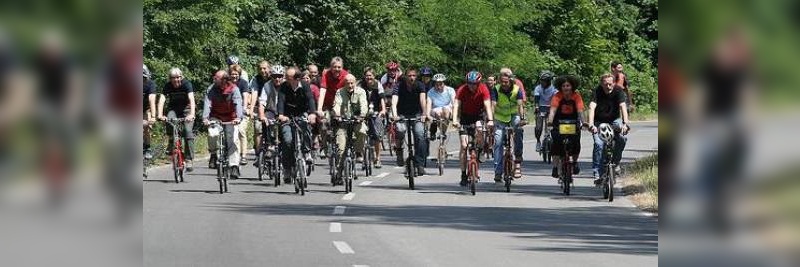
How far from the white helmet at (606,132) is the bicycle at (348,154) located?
3326 millimetres

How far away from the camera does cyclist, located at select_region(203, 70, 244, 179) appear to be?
22.3 meters

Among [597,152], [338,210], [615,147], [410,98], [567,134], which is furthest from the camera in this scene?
[410,98]

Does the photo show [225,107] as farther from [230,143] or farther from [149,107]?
[149,107]

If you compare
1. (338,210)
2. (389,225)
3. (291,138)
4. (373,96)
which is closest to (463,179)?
(291,138)

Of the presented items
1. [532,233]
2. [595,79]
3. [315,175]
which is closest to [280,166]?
[315,175]

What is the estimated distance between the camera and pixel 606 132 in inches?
813

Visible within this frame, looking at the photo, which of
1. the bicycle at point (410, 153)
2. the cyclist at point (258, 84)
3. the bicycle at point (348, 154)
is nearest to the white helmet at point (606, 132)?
the bicycle at point (410, 153)

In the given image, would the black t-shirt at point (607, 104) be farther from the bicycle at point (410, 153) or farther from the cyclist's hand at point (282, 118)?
the cyclist's hand at point (282, 118)

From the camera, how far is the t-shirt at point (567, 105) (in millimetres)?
21391

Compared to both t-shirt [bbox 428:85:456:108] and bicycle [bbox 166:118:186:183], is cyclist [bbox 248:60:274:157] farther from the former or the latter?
t-shirt [bbox 428:85:456:108]

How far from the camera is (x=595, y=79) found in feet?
245

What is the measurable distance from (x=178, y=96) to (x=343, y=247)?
9.45m
